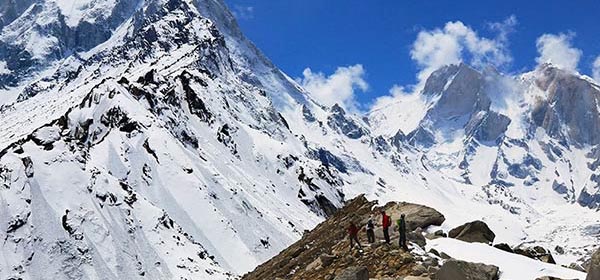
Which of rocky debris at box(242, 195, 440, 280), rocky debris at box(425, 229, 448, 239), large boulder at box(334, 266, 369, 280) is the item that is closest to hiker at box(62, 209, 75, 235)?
rocky debris at box(242, 195, 440, 280)

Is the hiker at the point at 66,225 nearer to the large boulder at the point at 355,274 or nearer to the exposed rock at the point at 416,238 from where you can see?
the exposed rock at the point at 416,238

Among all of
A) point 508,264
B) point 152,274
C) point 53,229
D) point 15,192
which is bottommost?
point 508,264

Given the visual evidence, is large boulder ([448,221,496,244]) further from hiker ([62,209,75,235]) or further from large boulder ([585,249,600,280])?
hiker ([62,209,75,235])

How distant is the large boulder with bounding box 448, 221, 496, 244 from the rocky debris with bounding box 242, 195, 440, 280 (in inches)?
99.1

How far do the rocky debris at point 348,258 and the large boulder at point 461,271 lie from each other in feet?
4.52

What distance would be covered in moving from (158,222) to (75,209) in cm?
1899

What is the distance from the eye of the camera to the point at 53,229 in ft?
372

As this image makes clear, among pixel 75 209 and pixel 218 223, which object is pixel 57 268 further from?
pixel 218 223


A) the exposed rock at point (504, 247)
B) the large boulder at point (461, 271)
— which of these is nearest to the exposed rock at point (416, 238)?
the exposed rock at point (504, 247)

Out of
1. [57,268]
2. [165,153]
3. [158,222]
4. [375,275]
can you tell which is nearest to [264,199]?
[165,153]

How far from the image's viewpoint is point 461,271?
79.2ft

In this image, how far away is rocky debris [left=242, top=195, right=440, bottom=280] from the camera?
27.4 m

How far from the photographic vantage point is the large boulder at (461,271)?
2410 cm

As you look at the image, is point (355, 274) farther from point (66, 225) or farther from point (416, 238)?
point (66, 225)
